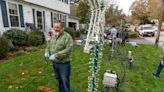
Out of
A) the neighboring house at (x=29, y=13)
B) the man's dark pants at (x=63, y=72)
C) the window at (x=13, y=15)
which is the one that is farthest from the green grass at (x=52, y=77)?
the window at (x=13, y=15)

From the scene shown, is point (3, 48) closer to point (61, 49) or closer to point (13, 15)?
point (13, 15)

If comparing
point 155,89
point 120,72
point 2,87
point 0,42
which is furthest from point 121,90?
point 0,42

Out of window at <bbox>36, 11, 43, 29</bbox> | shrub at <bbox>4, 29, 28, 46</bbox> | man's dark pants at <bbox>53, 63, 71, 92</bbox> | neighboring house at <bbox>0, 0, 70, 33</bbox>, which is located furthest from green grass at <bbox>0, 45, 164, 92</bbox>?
window at <bbox>36, 11, 43, 29</bbox>

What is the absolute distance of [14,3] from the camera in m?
11.3

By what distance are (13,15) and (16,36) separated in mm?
1870

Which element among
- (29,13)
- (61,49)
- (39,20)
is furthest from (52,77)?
(39,20)

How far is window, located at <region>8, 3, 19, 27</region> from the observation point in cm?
1101

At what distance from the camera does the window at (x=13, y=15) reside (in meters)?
11.0

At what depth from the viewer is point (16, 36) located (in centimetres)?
1001

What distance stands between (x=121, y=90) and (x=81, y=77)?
4.10ft

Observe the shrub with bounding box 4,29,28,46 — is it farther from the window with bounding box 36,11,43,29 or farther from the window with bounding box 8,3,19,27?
the window with bounding box 36,11,43,29

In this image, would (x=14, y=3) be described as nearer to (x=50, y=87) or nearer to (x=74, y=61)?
(x=74, y=61)

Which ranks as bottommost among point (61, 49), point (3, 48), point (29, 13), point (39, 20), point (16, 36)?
point (3, 48)

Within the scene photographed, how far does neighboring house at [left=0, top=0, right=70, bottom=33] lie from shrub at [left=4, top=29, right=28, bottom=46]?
60 cm
